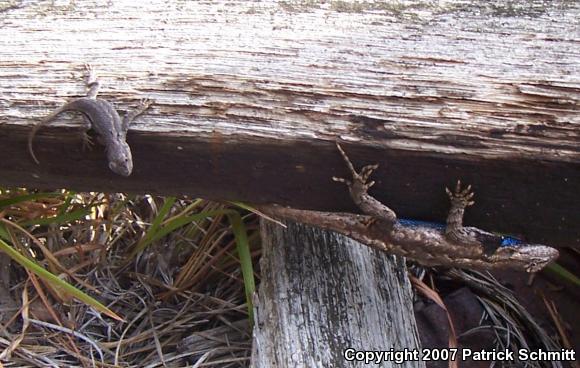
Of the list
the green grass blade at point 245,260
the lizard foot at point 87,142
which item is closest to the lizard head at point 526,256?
the green grass blade at point 245,260

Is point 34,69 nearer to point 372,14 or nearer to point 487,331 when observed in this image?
point 372,14

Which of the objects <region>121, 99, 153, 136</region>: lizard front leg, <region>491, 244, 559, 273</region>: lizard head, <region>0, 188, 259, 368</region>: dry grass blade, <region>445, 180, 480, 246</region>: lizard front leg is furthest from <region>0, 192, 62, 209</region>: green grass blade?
<region>491, 244, 559, 273</region>: lizard head

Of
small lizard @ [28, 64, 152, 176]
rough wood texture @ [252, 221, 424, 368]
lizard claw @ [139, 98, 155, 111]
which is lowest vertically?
rough wood texture @ [252, 221, 424, 368]

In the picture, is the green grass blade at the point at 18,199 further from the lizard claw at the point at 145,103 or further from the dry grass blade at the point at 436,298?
the dry grass blade at the point at 436,298

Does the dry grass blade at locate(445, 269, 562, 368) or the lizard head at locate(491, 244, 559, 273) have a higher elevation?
the lizard head at locate(491, 244, 559, 273)

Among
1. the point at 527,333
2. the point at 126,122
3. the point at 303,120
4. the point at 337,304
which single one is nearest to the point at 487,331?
the point at 527,333

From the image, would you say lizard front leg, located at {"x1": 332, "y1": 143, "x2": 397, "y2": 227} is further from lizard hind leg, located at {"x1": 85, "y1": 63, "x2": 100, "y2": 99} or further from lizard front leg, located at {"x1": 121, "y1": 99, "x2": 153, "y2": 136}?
lizard hind leg, located at {"x1": 85, "y1": 63, "x2": 100, "y2": 99}

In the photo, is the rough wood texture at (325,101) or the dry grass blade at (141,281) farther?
the dry grass blade at (141,281)

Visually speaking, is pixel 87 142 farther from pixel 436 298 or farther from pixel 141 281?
pixel 436 298
